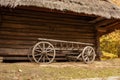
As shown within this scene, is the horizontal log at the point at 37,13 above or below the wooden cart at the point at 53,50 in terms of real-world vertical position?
above

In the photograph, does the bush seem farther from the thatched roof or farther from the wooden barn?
the thatched roof

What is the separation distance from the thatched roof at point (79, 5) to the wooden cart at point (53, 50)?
1495 mm

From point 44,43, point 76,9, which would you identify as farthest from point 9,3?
point 76,9

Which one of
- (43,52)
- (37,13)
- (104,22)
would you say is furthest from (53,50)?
(104,22)

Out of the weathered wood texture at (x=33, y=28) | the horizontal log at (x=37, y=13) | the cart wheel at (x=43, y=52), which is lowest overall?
the cart wheel at (x=43, y=52)

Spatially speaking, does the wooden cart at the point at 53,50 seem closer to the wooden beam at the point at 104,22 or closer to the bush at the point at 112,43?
the wooden beam at the point at 104,22

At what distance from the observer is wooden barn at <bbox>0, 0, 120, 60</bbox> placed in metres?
9.73

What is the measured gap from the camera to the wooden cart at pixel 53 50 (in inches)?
379

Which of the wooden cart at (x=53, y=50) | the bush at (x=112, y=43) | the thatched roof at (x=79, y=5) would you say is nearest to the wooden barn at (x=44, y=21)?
the thatched roof at (x=79, y=5)

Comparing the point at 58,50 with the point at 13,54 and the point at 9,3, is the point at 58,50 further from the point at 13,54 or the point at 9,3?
the point at 9,3

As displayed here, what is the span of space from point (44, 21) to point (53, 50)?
1.84 meters

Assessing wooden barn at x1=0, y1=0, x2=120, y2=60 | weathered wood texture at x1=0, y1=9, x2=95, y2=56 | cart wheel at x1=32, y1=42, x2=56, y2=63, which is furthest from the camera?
weathered wood texture at x1=0, y1=9, x2=95, y2=56

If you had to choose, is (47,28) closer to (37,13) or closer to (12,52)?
(37,13)

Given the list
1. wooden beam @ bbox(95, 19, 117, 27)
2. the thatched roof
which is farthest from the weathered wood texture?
the thatched roof
